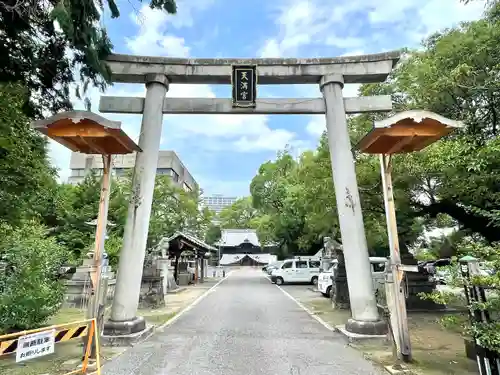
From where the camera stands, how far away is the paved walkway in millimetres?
5402

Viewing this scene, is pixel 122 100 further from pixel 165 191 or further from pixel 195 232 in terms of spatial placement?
pixel 195 232

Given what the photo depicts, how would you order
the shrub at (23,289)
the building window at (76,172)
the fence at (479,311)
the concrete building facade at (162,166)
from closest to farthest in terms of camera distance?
1. the fence at (479,311)
2. the shrub at (23,289)
3. the concrete building facade at (162,166)
4. the building window at (76,172)

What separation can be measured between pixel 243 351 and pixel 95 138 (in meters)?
4.60

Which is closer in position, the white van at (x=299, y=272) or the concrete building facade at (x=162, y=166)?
the white van at (x=299, y=272)

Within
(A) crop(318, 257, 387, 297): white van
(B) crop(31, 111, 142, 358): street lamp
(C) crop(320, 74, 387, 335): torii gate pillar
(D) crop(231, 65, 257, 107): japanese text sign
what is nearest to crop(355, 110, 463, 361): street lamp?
(C) crop(320, 74, 387, 335): torii gate pillar

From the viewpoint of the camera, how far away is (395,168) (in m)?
9.46

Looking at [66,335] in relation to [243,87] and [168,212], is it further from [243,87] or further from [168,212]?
[168,212]

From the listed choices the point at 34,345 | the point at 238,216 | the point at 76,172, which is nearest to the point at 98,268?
the point at 34,345

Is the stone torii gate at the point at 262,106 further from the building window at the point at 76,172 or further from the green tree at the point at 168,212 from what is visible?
the building window at the point at 76,172

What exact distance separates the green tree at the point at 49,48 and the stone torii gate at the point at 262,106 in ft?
3.68

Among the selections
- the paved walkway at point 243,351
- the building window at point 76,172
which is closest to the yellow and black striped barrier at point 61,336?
the paved walkway at point 243,351

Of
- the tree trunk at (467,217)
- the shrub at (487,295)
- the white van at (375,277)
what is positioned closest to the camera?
the shrub at (487,295)

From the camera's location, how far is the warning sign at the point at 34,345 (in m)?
3.79

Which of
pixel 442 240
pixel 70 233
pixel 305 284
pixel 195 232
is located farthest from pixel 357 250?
pixel 195 232
